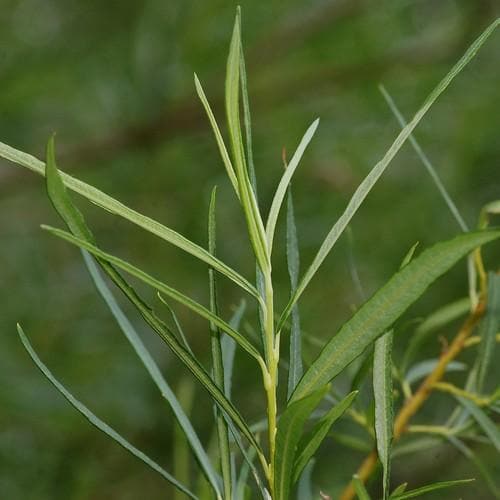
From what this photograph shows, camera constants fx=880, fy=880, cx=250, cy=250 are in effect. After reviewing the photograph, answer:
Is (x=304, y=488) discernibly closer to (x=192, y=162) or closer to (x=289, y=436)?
(x=289, y=436)

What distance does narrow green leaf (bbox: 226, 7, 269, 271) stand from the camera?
25cm

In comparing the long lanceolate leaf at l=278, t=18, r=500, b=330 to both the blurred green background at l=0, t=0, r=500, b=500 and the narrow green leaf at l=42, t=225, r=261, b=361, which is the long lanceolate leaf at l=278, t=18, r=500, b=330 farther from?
the blurred green background at l=0, t=0, r=500, b=500

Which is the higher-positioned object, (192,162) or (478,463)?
(192,162)

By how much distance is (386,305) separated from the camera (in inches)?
9.8

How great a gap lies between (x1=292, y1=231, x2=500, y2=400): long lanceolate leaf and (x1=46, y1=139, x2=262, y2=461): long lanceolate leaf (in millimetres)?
30

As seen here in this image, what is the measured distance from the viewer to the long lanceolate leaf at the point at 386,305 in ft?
0.76

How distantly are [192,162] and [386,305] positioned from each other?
116 centimetres

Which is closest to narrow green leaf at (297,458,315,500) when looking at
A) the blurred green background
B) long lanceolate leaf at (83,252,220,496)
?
long lanceolate leaf at (83,252,220,496)

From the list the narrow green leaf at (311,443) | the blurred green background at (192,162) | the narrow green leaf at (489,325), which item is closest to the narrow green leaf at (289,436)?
the narrow green leaf at (311,443)

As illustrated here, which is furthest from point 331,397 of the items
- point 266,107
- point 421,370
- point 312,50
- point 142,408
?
point 312,50

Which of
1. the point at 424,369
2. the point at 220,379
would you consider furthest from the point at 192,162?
the point at 220,379

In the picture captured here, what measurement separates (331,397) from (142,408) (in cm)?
77

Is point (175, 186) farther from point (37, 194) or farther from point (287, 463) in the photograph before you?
point (287, 463)

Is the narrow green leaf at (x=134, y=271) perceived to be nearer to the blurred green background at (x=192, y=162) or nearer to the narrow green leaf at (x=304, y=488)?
the narrow green leaf at (x=304, y=488)
